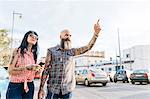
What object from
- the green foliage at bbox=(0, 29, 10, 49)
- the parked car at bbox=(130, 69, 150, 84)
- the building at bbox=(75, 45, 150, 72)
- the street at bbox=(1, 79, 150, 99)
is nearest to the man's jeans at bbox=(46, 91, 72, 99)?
the street at bbox=(1, 79, 150, 99)

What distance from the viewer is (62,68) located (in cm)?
393

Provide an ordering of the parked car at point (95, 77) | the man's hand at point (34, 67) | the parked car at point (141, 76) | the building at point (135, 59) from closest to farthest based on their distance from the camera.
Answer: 1. the man's hand at point (34, 67)
2. the parked car at point (95, 77)
3. the parked car at point (141, 76)
4. the building at point (135, 59)

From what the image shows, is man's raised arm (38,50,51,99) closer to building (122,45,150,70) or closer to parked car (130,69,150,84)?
parked car (130,69,150,84)

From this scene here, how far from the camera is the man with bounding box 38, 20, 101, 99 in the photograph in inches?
153

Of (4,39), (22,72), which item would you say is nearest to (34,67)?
(22,72)

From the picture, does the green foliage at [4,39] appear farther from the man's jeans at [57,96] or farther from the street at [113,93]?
the man's jeans at [57,96]

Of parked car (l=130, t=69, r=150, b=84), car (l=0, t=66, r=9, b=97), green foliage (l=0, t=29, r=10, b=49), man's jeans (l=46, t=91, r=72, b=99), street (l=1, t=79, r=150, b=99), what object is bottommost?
street (l=1, t=79, r=150, b=99)

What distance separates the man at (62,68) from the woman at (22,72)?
0.18 meters

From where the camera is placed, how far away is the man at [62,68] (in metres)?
3.88

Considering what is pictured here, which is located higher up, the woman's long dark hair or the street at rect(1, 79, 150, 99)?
the woman's long dark hair

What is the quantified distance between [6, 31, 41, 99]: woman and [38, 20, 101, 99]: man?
7.2 inches

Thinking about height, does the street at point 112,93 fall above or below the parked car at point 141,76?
below

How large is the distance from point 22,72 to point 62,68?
20.2 inches

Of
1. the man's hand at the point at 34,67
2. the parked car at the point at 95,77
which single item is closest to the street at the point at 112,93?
the parked car at the point at 95,77
